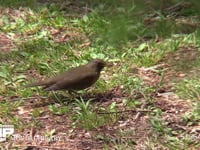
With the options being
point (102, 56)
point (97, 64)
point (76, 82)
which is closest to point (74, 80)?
point (76, 82)

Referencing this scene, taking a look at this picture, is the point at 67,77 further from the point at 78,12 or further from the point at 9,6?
the point at 9,6

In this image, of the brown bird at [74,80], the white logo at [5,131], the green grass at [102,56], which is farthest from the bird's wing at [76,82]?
the white logo at [5,131]

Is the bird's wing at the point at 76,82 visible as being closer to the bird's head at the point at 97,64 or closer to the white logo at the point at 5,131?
the bird's head at the point at 97,64

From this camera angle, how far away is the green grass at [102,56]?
2.85 m

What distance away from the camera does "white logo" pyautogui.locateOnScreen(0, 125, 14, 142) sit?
13.0ft

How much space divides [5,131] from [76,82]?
2.36 feet

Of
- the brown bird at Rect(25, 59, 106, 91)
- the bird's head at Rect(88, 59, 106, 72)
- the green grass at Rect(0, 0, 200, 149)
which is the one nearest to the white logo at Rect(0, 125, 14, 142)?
the green grass at Rect(0, 0, 200, 149)

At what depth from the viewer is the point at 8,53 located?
587 cm

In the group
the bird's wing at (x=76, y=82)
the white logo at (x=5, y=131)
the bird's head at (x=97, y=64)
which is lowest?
the white logo at (x=5, y=131)

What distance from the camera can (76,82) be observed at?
4.41 metres

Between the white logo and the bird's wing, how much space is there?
46 cm

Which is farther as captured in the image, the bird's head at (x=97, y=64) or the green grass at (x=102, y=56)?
the bird's head at (x=97, y=64)

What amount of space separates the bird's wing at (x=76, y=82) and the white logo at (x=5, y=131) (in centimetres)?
46

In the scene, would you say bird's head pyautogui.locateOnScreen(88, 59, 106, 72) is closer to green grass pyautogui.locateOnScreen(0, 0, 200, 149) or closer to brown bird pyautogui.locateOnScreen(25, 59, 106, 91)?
brown bird pyautogui.locateOnScreen(25, 59, 106, 91)
